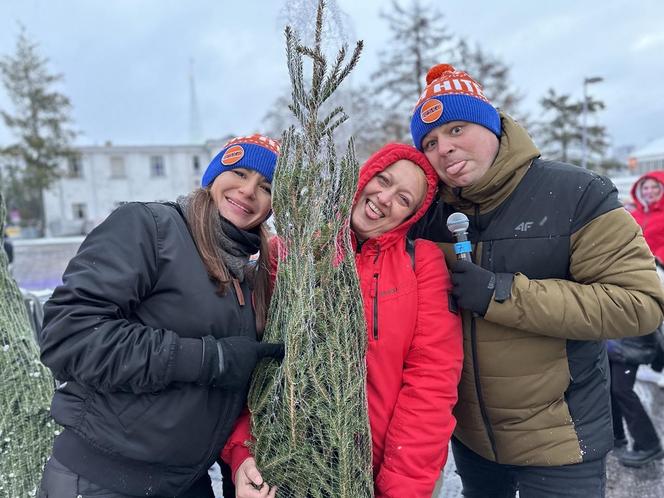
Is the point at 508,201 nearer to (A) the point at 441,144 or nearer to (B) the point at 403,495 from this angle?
(A) the point at 441,144

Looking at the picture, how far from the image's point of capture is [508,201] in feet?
6.15

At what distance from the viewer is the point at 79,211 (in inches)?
1485

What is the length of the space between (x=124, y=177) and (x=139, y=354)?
4043 centimetres

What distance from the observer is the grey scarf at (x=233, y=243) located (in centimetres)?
175

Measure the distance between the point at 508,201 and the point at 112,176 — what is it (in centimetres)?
4065

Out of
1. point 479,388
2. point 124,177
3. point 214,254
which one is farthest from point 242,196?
point 124,177

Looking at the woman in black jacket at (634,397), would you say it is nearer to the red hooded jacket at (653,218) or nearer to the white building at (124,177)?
the red hooded jacket at (653,218)

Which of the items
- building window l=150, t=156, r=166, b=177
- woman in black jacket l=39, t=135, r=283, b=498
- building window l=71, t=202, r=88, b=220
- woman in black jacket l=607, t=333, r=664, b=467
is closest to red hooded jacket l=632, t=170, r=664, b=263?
woman in black jacket l=607, t=333, r=664, b=467

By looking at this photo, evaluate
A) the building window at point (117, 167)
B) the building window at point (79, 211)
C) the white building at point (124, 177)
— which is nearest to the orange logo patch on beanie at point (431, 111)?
the white building at point (124, 177)

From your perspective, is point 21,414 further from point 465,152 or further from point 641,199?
point 641,199

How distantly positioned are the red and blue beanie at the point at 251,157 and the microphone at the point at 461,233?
2.47 feet

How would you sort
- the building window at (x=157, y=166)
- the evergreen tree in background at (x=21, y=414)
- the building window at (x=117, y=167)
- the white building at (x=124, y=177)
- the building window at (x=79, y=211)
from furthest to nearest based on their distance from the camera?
the building window at (x=157, y=166) → the building window at (x=117, y=167) → the building window at (x=79, y=211) → the white building at (x=124, y=177) → the evergreen tree in background at (x=21, y=414)

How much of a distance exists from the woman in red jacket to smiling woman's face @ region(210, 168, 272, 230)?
1.27 ft

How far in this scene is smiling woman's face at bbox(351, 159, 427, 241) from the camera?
180cm
